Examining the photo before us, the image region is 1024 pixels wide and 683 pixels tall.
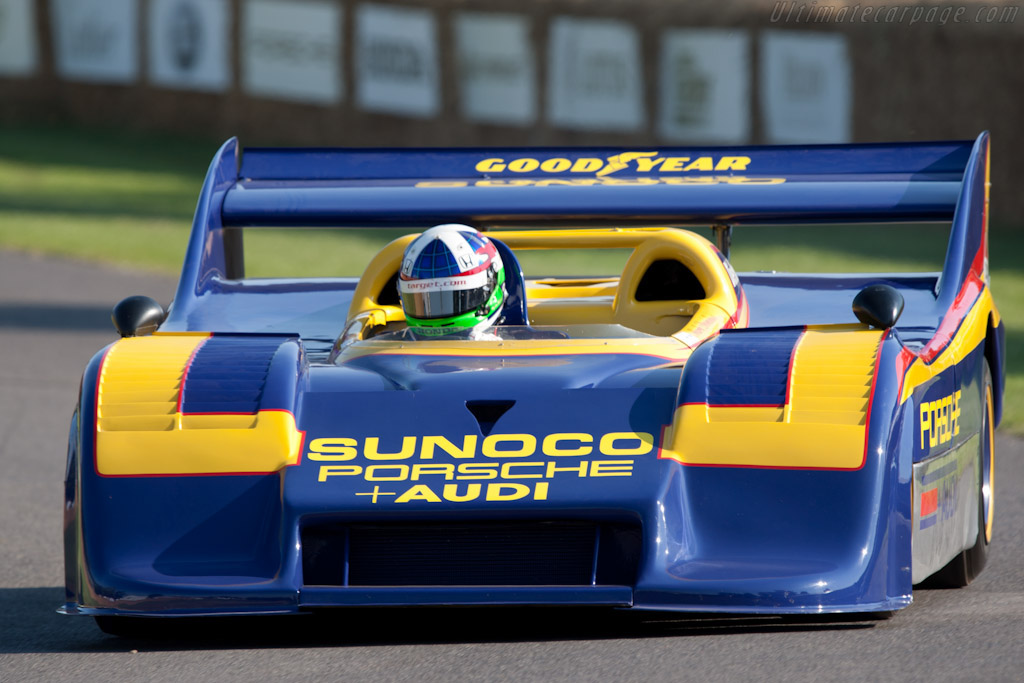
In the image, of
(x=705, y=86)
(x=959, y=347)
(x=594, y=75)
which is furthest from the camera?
(x=594, y=75)

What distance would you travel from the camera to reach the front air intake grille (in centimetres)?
502

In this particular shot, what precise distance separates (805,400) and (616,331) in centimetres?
110

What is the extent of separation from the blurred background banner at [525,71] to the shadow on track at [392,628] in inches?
567

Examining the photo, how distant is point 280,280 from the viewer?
787 centimetres

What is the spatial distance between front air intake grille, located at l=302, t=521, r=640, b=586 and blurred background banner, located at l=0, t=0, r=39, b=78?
83.3 ft

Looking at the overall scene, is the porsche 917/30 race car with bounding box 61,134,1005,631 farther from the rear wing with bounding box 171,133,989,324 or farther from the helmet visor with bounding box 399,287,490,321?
the rear wing with bounding box 171,133,989,324

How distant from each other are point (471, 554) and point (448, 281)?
130cm

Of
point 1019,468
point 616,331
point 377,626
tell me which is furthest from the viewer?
point 1019,468

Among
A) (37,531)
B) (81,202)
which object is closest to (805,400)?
(37,531)

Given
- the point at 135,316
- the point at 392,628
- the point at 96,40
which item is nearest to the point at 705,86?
the point at 96,40

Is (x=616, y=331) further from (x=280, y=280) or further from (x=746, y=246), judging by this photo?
(x=746, y=246)

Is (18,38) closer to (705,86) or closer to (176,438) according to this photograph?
(705,86)

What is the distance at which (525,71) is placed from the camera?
2375 centimetres

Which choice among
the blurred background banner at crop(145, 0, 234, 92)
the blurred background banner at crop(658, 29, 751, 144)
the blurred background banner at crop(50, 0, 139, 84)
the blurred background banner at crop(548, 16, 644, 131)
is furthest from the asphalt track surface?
the blurred background banner at crop(50, 0, 139, 84)
